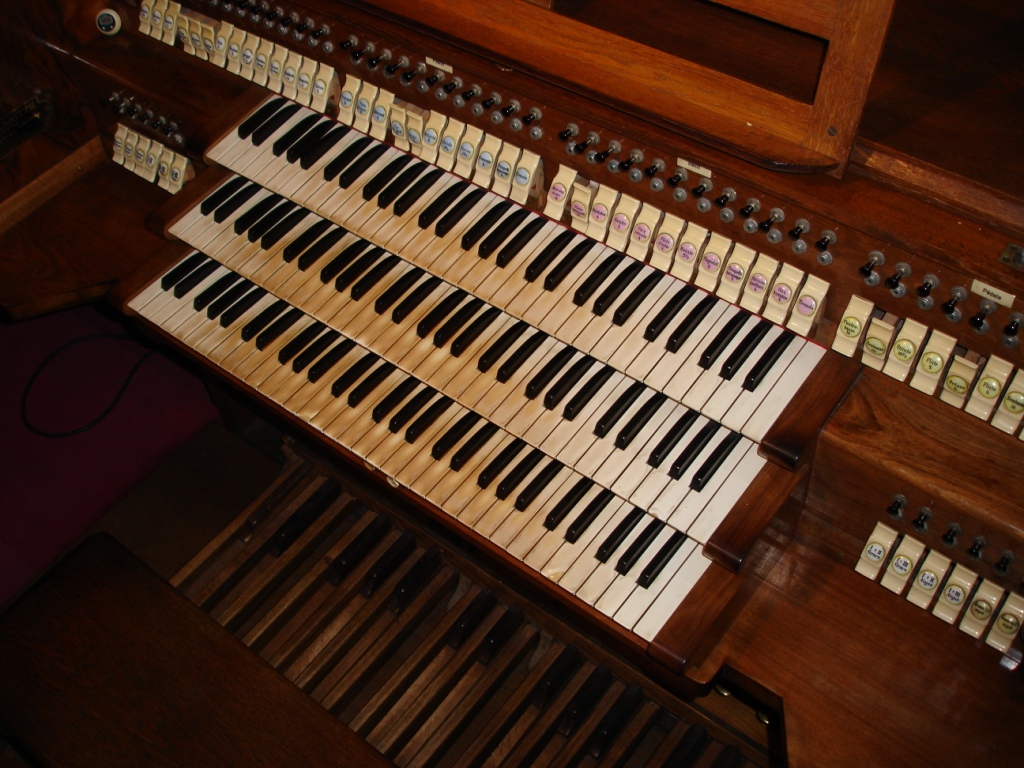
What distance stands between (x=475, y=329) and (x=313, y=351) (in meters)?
0.41

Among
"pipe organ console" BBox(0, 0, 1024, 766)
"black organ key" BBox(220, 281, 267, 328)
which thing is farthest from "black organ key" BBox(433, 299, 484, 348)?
"black organ key" BBox(220, 281, 267, 328)

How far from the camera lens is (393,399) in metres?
2.37

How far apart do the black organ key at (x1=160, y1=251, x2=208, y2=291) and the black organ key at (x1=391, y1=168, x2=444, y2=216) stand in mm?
568

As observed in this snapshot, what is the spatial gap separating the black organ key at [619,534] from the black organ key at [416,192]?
930 millimetres

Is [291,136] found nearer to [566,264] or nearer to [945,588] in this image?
[566,264]

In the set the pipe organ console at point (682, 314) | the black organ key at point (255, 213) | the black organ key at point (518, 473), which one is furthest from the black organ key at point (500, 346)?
the black organ key at point (255, 213)

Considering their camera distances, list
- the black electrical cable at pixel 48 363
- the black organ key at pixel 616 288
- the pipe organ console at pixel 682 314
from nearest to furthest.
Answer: the pipe organ console at pixel 682 314 < the black organ key at pixel 616 288 < the black electrical cable at pixel 48 363

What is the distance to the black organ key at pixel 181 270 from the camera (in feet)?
8.70

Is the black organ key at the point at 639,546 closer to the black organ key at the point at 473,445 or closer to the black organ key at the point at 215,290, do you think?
the black organ key at the point at 473,445

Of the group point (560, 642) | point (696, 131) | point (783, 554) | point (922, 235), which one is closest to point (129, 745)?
point (560, 642)

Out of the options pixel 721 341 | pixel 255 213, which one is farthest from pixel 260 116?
pixel 721 341

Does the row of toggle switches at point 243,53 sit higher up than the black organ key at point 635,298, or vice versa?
the row of toggle switches at point 243,53

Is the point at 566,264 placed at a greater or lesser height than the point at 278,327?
greater

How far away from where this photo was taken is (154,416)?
353 centimetres
